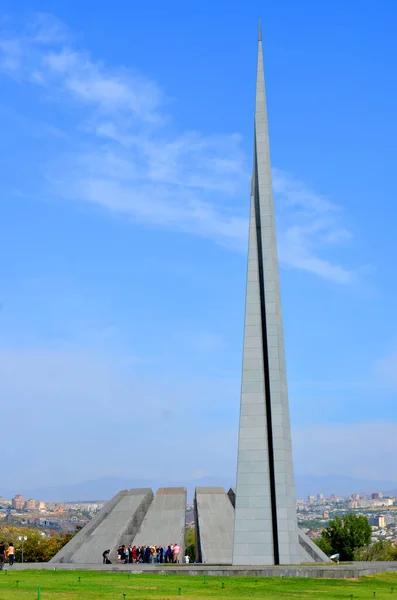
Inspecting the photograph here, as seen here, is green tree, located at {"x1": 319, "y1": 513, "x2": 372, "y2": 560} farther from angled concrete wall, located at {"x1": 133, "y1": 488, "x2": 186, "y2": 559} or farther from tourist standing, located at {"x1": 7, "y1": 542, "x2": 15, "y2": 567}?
tourist standing, located at {"x1": 7, "y1": 542, "x2": 15, "y2": 567}

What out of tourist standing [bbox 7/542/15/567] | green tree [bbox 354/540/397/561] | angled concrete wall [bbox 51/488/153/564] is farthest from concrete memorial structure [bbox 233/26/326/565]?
green tree [bbox 354/540/397/561]

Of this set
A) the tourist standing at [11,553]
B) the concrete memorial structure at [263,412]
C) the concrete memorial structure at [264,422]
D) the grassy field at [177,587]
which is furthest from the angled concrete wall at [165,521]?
the grassy field at [177,587]

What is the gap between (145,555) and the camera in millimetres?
30906

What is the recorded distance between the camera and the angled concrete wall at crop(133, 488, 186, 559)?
35062mm

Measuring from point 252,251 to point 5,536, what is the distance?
189 ft

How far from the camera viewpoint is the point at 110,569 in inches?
931

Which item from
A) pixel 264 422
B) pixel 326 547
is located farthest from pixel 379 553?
pixel 264 422

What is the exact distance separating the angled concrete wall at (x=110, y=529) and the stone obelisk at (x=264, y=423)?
33.5 ft

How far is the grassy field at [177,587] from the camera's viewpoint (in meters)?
15.0

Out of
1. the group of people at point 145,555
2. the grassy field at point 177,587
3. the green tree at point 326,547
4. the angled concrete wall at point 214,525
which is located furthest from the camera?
A: the green tree at point 326,547

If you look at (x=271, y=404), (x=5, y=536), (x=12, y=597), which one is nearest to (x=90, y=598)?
(x=12, y=597)

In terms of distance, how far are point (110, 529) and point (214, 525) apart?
16.9ft

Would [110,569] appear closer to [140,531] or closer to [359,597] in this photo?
[359,597]

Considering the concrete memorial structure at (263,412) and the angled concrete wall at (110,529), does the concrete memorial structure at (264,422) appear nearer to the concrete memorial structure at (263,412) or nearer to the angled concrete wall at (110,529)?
the concrete memorial structure at (263,412)
